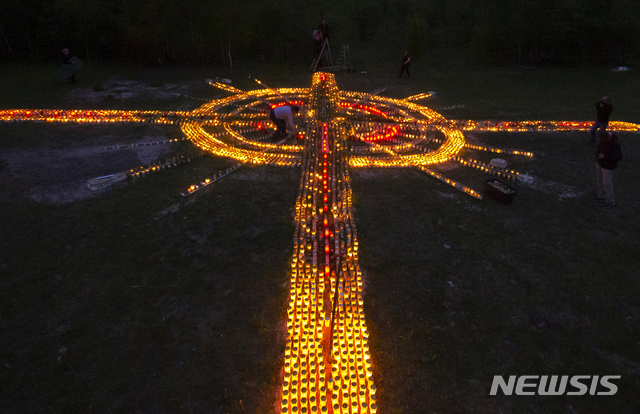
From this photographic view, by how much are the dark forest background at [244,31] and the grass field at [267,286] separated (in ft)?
48.6

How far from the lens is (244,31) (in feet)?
77.9

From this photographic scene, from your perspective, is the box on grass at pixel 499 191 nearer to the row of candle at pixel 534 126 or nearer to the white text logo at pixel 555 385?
the white text logo at pixel 555 385

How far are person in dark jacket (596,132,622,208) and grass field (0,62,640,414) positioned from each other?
0.36m

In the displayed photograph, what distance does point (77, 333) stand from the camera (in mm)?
5051

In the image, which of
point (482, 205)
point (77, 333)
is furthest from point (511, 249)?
point (77, 333)

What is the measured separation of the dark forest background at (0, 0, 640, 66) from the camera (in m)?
22.1

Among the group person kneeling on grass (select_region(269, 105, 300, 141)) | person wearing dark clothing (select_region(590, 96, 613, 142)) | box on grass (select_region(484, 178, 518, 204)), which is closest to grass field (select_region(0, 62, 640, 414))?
box on grass (select_region(484, 178, 518, 204))

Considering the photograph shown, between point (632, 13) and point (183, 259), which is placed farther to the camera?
point (632, 13)

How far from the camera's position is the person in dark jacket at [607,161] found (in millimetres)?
7664

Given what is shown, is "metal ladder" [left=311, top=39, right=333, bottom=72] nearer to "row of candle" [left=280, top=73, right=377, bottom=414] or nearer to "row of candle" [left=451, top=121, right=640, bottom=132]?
"row of candle" [left=451, top=121, right=640, bottom=132]

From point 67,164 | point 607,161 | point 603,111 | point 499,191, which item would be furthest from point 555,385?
point 67,164

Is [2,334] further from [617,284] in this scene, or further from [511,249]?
[617,284]

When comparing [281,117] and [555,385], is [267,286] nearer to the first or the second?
[555,385]

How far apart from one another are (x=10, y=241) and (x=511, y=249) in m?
9.81
